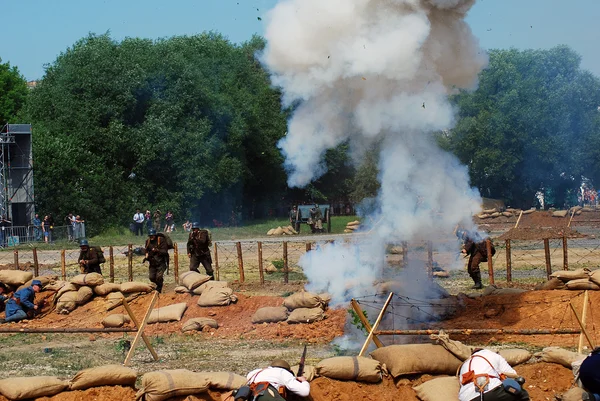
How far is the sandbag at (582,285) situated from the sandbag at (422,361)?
6.68 meters

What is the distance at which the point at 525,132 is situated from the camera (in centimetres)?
5250

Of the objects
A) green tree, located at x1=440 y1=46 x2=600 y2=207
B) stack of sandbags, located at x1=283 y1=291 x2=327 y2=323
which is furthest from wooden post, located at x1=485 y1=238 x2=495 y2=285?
green tree, located at x1=440 y1=46 x2=600 y2=207

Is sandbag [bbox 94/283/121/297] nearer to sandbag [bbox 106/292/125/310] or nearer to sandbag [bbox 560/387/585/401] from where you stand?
sandbag [bbox 106/292/125/310]

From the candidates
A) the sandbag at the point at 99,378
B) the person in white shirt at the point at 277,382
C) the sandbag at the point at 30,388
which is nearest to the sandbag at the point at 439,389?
the person in white shirt at the point at 277,382

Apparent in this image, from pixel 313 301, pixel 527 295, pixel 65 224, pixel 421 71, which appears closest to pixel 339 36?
pixel 421 71

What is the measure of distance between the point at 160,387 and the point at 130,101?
39255 millimetres

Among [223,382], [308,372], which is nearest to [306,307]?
[308,372]

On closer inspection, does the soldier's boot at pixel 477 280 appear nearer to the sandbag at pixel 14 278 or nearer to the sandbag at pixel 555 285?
the sandbag at pixel 555 285

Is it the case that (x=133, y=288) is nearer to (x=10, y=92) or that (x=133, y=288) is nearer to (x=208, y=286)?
(x=208, y=286)

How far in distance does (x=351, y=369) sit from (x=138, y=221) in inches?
1380

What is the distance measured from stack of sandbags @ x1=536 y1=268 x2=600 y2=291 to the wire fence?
289cm

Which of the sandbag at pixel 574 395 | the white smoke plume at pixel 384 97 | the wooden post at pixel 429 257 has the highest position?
the white smoke plume at pixel 384 97

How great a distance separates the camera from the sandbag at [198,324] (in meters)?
17.3

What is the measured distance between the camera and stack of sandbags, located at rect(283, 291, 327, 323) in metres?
16.8
